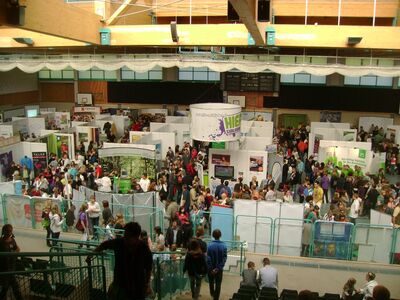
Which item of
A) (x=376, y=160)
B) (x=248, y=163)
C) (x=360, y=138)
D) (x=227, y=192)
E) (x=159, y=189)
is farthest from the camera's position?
(x=360, y=138)

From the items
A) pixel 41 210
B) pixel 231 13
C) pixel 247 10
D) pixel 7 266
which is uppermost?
pixel 231 13

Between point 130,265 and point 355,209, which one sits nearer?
point 130,265

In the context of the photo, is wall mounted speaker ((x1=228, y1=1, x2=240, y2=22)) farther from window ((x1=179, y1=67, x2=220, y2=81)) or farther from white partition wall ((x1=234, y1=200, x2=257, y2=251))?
window ((x1=179, y1=67, x2=220, y2=81))

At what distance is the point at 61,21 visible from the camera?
9.99 meters

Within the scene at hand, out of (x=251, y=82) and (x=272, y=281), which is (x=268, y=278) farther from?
(x=251, y=82)

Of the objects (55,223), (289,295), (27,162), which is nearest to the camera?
(289,295)

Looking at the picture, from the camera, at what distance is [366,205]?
497 inches

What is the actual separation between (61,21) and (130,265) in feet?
25.8

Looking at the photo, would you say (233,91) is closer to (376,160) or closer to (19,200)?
(376,160)

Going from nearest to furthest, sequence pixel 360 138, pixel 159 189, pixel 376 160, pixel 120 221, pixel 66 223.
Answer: pixel 120 221
pixel 66 223
pixel 159 189
pixel 376 160
pixel 360 138

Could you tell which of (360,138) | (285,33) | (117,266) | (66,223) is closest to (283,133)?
(360,138)

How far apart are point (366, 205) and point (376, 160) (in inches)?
149

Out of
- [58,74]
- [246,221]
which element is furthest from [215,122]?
[58,74]

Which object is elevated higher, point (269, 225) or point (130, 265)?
point (130, 265)
